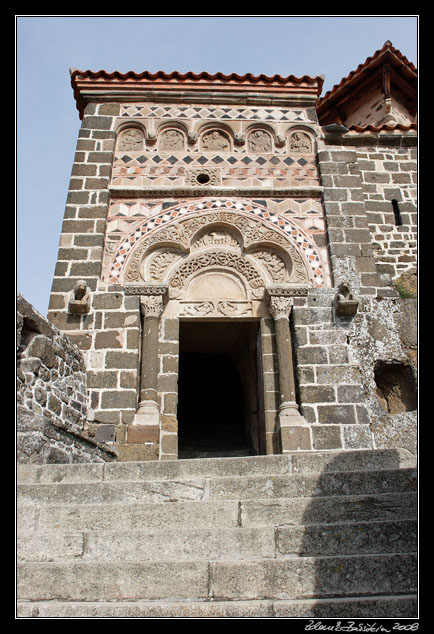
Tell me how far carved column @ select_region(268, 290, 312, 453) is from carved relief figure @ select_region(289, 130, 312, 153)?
291 centimetres

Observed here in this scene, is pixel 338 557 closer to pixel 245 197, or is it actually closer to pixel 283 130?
pixel 245 197

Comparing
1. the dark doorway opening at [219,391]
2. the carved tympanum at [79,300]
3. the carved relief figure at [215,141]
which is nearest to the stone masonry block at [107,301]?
the carved tympanum at [79,300]

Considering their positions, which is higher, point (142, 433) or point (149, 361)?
point (149, 361)

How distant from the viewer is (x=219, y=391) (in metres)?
12.1

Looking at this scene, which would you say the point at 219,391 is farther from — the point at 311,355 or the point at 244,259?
the point at 311,355

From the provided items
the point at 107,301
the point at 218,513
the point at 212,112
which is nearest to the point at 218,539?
the point at 218,513

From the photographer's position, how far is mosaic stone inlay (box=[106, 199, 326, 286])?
7.45 metres

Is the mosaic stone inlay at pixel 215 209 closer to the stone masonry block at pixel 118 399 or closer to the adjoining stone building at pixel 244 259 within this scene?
the adjoining stone building at pixel 244 259

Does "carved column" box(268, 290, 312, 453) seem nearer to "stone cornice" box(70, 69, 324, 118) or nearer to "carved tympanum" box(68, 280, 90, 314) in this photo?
"carved tympanum" box(68, 280, 90, 314)

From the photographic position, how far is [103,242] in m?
7.52

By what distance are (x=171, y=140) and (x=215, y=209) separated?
5.40 feet

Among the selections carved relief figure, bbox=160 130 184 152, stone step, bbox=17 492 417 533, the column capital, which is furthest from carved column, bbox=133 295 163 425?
stone step, bbox=17 492 417 533

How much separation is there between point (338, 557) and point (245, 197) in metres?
6.22

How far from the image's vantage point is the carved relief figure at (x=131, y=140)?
332 inches
